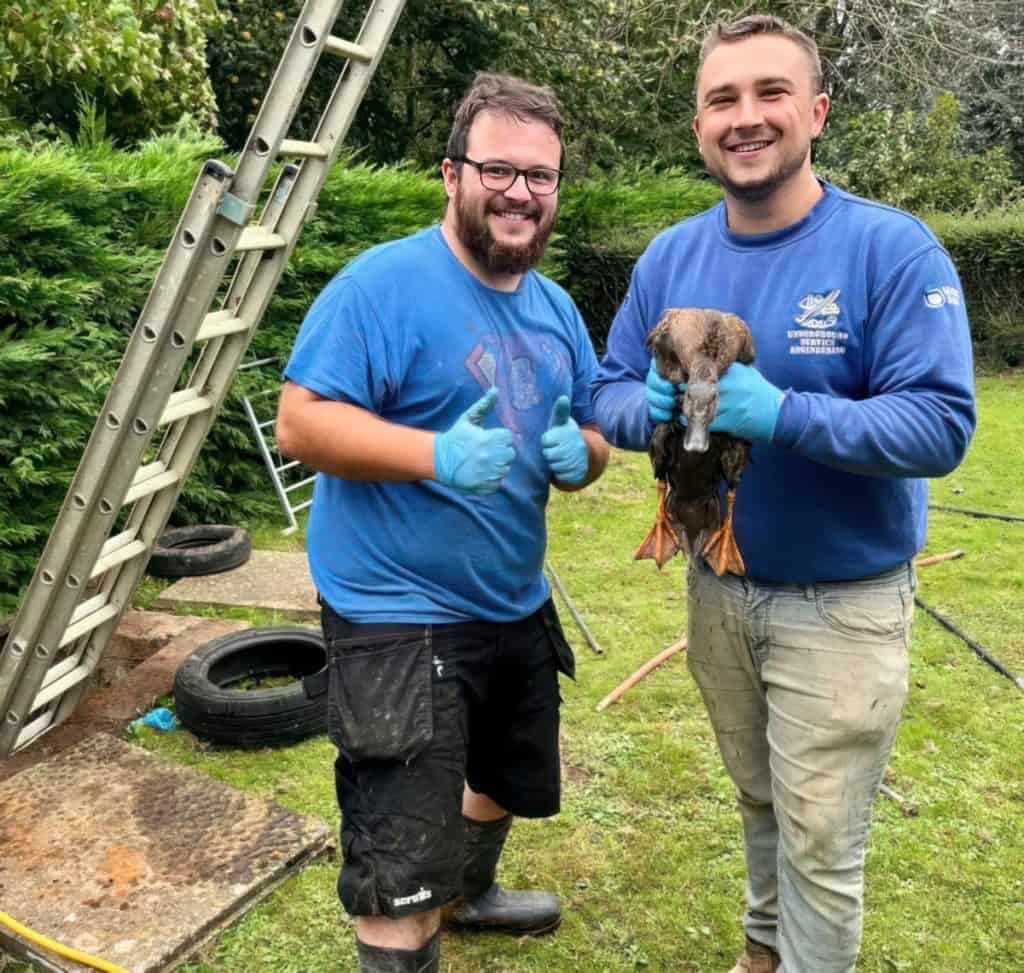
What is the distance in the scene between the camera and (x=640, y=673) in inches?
196

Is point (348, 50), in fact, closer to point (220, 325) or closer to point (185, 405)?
point (220, 325)

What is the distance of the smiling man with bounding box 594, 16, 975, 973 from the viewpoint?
203cm

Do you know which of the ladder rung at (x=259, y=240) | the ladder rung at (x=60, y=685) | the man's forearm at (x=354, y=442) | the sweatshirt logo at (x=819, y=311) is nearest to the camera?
the sweatshirt logo at (x=819, y=311)

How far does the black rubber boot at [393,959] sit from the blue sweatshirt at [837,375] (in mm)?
1302

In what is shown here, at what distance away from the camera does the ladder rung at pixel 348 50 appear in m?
3.48

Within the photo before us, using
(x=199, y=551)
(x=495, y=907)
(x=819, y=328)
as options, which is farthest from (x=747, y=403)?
(x=199, y=551)

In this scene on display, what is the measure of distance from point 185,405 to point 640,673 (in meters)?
2.68

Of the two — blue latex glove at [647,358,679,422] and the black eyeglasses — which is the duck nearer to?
blue latex glove at [647,358,679,422]

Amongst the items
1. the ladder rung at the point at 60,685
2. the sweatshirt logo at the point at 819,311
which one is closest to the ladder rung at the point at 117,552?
the ladder rung at the point at 60,685

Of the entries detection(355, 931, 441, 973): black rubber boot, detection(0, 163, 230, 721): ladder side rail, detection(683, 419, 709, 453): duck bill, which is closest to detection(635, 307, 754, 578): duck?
detection(683, 419, 709, 453): duck bill

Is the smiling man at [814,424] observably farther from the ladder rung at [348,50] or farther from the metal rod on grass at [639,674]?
the metal rod on grass at [639,674]

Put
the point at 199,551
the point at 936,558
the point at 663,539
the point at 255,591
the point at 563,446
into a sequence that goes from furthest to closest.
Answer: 1. the point at 936,558
2. the point at 199,551
3. the point at 255,591
4. the point at 663,539
5. the point at 563,446

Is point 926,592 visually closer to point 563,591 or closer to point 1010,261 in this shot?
point 563,591

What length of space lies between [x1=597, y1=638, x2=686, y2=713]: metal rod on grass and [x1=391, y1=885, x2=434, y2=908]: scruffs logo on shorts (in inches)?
95.6
